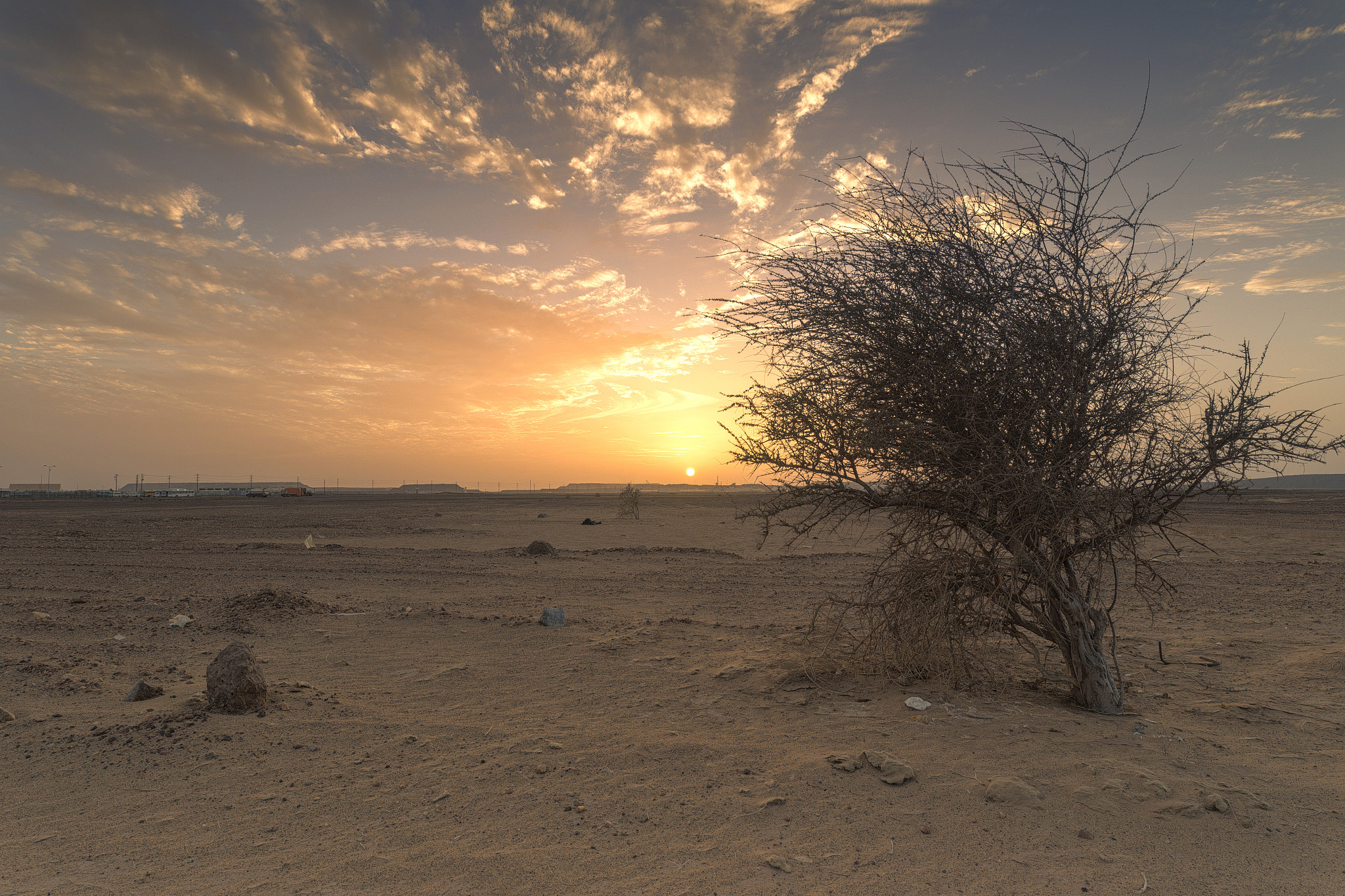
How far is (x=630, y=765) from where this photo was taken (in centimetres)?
482

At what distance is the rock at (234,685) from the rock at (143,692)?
0.87m

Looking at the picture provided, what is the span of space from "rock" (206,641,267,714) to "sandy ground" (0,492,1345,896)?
159mm

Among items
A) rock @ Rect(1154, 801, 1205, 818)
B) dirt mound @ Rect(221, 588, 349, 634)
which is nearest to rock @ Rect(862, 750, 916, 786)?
rock @ Rect(1154, 801, 1205, 818)

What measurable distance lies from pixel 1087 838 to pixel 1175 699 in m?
3.29

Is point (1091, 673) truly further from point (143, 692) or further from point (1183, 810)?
point (143, 692)

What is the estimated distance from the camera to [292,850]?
147 inches

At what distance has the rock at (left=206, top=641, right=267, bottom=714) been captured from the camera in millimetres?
5668

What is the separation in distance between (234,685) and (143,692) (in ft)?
4.36

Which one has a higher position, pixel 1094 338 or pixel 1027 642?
pixel 1094 338

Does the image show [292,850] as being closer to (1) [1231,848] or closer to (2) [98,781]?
(2) [98,781]

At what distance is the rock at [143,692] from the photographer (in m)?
6.18

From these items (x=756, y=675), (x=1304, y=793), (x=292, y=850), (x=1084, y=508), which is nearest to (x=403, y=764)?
(x=292, y=850)

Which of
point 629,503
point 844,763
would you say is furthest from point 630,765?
point 629,503

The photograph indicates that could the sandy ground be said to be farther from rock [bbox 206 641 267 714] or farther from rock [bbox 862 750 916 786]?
rock [bbox 206 641 267 714]
